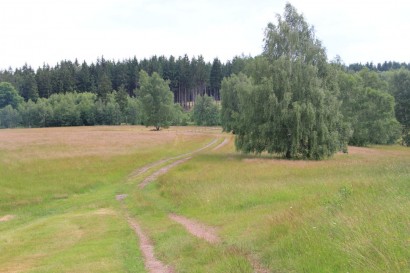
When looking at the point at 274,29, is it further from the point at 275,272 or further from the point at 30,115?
the point at 30,115

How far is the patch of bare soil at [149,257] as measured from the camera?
43.0ft

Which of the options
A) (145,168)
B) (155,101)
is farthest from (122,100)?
(145,168)

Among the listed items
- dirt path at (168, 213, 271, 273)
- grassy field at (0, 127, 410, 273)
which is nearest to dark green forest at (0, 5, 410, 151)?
grassy field at (0, 127, 410, 273)

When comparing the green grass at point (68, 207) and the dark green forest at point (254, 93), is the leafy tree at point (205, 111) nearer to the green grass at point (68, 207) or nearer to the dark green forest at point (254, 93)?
the dark green forest at point (254, 93)

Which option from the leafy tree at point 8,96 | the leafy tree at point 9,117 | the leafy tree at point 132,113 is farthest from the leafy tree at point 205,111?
the leafy tree at point 8,96

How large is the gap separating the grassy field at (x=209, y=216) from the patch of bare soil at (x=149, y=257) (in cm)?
26

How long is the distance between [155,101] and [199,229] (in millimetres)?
94200

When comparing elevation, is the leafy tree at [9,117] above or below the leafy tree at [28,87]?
below

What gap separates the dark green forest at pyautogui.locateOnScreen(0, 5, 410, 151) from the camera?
4791 cm

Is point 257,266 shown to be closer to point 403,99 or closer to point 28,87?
point 403,99

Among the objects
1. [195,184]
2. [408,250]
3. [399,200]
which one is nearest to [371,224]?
[408,250]

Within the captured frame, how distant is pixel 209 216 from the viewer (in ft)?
70.6

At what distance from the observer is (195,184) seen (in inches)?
1253

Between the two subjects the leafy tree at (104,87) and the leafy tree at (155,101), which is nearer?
the leafy tree at (155,101)
